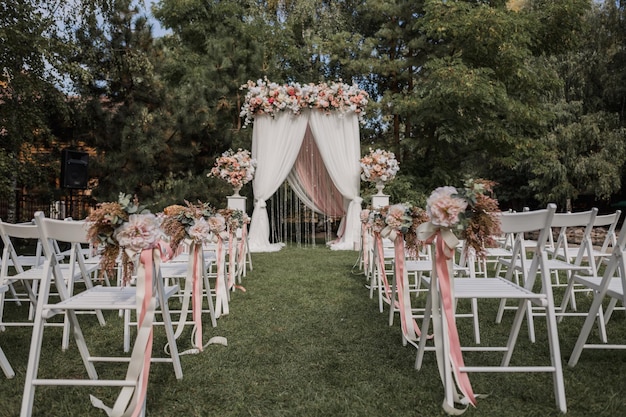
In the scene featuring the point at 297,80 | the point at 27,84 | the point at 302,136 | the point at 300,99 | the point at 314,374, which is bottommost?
the point at 314,374

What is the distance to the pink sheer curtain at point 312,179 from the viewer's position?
31.1ft

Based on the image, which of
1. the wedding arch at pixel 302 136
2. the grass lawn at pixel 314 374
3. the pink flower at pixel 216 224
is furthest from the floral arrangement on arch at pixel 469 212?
the wedding arch at pixel 302 136

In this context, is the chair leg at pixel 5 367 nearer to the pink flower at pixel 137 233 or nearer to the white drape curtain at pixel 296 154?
the pink flower at pixel 137 233

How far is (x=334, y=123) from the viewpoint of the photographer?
29.5 feet

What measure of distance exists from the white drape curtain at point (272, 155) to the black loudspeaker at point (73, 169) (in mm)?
3004

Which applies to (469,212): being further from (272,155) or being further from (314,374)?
(272,155)

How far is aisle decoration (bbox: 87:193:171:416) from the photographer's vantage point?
209cm

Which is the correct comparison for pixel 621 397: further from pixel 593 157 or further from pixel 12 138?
pixel 593 157

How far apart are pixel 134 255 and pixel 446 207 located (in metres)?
1.37

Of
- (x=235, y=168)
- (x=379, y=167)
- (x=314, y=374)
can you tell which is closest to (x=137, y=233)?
(x=314, y=374)

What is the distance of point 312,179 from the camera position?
31.3 feet

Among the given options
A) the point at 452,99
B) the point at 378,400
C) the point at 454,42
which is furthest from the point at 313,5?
the point at 378,400

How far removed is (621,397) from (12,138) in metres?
9.42

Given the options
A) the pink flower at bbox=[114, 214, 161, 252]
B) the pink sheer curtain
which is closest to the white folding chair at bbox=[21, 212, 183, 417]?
the pink flower at bbox=[114, 214, 161, 252]
